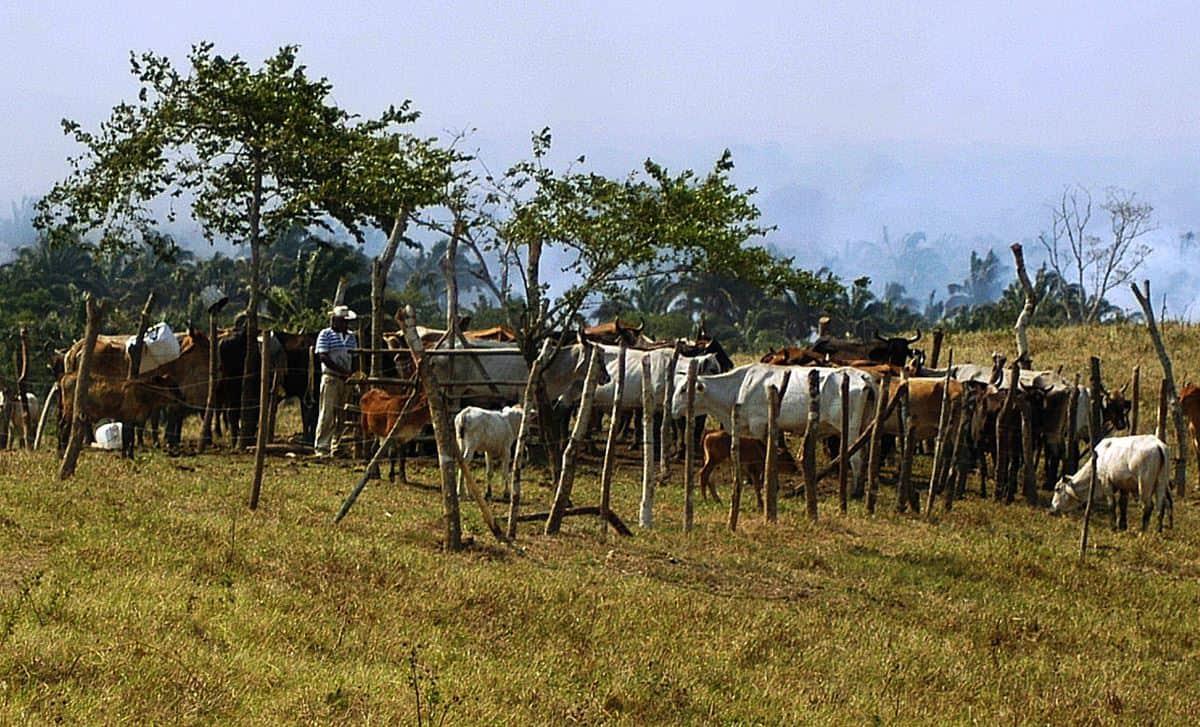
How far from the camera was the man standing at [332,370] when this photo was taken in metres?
20.9

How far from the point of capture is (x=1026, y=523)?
61.1 ft

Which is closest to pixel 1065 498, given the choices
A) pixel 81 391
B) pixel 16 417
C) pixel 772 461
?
pixel 772 461

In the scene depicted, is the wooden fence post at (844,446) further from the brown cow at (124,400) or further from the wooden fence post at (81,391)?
the brown cow at (124,400)

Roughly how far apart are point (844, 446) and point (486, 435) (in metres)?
4.78

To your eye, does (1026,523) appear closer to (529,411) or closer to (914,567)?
(914,567)

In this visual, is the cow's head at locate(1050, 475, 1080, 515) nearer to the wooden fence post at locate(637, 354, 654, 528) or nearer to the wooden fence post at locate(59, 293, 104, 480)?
the wooden fence post at locate(637, 354, 654, 528)

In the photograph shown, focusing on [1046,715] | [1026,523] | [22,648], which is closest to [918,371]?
[1026,523]

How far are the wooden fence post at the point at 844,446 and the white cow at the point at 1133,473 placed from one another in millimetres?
3075

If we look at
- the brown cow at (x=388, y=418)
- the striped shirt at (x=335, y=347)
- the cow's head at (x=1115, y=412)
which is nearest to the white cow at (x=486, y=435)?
the brown cow at (x=388, y=418)

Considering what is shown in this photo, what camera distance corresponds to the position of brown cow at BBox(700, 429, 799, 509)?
18.9 m

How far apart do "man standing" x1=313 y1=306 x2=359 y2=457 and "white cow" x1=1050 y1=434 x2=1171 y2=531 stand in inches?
410

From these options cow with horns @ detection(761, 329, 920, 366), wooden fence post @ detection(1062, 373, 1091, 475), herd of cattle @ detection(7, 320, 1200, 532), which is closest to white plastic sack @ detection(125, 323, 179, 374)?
herd of cattle @ detection(7, 320, 1200, 532)

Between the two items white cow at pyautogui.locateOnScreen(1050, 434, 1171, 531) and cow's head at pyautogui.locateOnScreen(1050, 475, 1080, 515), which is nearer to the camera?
white cow at pyautogui.locateOnScreen(1050, 434, 1171, 531)

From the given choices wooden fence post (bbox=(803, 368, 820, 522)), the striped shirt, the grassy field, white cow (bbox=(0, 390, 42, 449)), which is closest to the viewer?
the grassy field
